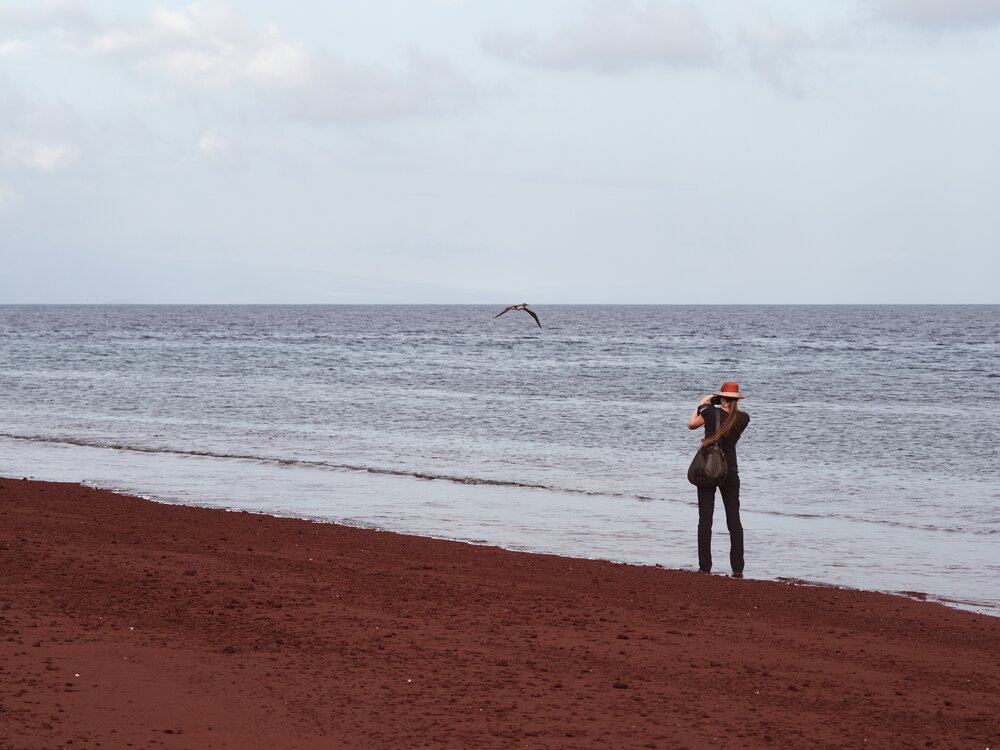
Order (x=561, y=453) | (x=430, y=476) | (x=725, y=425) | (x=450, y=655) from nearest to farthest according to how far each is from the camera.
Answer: (x=450, y=655) < (x=725, y=425) < (x=430, y=476) < (x=561, y=453)

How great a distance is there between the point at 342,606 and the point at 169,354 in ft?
159

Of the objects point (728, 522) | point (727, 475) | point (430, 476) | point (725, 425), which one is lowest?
point (430, 476)

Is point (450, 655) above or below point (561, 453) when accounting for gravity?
above

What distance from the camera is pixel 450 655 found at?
255 inches

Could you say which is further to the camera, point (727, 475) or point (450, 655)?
point (727, 475)

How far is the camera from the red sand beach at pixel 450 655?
17.4 feet

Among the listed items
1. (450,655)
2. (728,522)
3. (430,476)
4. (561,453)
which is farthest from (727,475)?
(561,453)

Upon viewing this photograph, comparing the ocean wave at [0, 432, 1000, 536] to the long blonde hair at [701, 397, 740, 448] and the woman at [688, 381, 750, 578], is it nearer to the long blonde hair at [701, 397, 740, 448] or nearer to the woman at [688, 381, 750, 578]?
the woman at [688, 381, 750, 578]

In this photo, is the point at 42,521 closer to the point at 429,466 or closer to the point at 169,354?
the point at 429,466

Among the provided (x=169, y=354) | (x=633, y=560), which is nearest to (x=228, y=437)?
(x=633, y=560)

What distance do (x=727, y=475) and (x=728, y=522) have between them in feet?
1.40

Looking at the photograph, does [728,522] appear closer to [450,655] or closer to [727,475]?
[727,475]

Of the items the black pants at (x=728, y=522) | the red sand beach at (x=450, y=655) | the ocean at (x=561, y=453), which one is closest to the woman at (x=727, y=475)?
the black pants at (x=728, y=522)

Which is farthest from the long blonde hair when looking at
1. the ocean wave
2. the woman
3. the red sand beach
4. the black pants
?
the ocean wave
